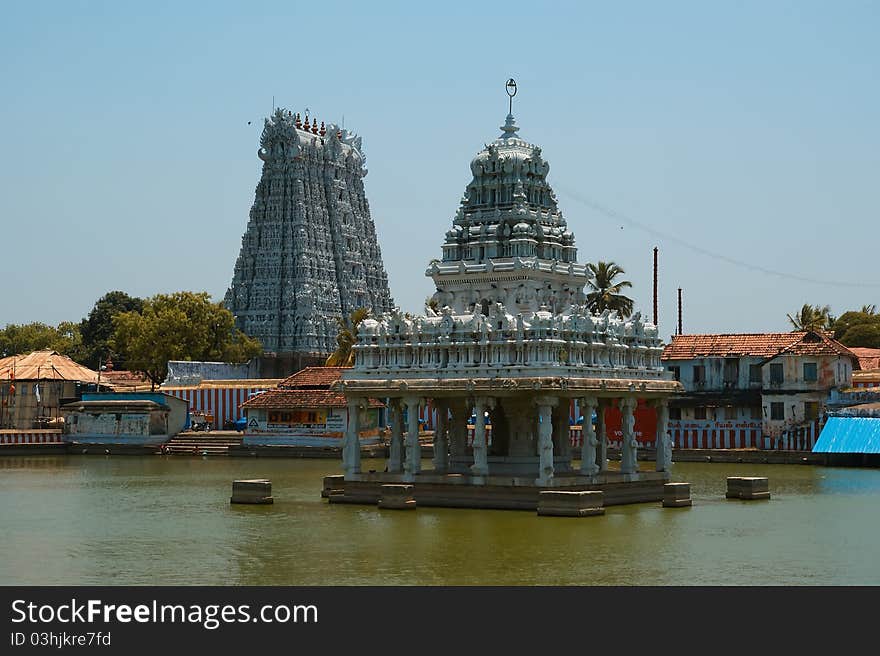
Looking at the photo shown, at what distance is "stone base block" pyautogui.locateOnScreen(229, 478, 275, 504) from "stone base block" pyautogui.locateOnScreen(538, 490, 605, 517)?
9465 millimetres

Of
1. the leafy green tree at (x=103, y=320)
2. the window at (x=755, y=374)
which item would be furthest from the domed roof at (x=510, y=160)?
the leafy green tree at (x=103, y=320)

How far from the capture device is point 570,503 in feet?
144

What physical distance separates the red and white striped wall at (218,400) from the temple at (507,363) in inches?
1918

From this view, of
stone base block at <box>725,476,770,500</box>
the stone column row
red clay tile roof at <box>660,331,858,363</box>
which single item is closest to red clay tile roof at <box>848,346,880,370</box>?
red clay tile roof at <box>660,331,858,363</box>

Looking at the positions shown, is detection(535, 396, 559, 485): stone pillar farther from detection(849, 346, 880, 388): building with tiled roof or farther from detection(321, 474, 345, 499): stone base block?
detection(849, 346, 880, 388): building with tiled roof

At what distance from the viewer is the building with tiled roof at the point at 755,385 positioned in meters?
79.5

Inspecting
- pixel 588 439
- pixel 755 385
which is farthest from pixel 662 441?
pixel 755 385

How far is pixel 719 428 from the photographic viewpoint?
83.0 metres

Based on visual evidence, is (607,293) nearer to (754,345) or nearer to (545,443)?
(754,345)

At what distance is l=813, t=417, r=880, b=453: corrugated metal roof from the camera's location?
2857 inches

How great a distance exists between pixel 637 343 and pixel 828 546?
13227 mm

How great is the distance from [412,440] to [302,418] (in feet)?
137
